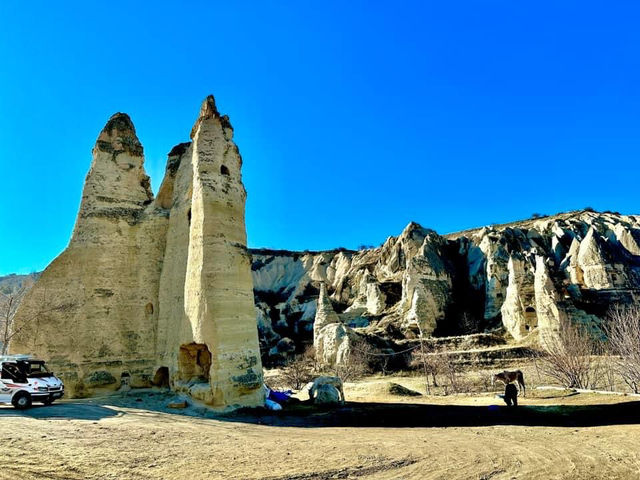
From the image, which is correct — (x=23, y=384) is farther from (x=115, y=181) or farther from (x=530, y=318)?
(x=530, y=318)

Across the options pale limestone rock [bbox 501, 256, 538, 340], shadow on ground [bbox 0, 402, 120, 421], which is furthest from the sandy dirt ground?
pale limestone rock [bbox 501, 256, 538, 340]

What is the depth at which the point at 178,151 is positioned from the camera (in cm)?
2053

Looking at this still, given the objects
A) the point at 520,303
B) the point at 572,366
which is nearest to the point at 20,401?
the point at 572,366

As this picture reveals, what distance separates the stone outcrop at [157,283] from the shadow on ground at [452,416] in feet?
5.23

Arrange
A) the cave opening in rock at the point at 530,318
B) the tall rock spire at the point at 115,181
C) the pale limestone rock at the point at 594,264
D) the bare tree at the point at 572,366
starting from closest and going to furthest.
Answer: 1. the tall rock spire at the point at 115,181
2. the bare tree at the point at 572,366
3. the cave opening in rock at the point at 530,318
4. the pale limestone rock at the point at 594,264

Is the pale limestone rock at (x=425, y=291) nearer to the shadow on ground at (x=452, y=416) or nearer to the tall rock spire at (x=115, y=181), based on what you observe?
the shadow on ground at (x=452, y=416)

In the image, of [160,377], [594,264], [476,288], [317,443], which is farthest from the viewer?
[476,288]

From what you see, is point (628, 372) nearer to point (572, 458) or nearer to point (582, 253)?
point (572, 458)

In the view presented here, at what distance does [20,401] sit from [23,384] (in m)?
0.46

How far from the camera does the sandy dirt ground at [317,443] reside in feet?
24.9

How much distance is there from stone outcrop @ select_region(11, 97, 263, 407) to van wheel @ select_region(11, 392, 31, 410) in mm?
3686

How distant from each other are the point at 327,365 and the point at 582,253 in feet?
82.8

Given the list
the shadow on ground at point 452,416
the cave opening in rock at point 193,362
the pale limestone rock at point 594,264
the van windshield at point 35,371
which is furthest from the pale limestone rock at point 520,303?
the van windshield at point 35,371

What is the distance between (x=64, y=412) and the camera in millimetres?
12133
